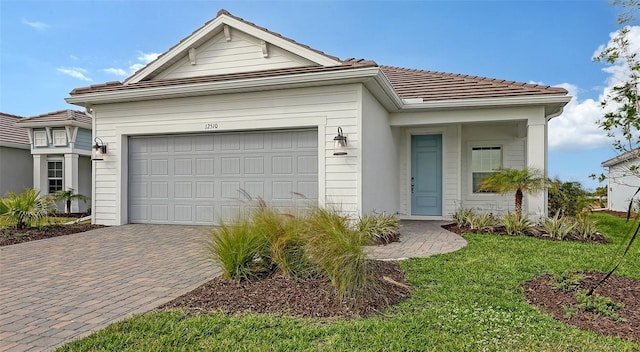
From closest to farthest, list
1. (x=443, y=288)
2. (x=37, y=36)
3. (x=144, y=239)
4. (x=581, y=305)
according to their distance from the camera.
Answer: (x=581, y=305) < (x=443, y=288) < (x=144, y=239) < (x=37, y=36)

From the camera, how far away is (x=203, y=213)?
9180 mm

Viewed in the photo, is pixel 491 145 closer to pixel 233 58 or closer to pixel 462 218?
pixel 462 218

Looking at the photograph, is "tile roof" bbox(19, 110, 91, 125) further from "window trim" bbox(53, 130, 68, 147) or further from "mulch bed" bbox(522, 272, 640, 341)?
"mulch bed" bbox(522, 272, 640, 341)

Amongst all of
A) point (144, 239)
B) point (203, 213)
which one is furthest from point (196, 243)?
point (203, 213)

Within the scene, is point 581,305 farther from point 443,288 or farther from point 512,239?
point 512,239

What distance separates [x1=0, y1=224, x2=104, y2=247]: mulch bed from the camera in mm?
7683

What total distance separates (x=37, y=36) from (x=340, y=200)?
836cm

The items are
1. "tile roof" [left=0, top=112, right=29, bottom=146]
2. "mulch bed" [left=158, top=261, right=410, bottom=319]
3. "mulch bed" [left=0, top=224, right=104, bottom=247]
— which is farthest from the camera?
"tile roof" [left=0, top=112, right=29, bottom=146]

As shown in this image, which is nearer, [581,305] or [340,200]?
[581,305]

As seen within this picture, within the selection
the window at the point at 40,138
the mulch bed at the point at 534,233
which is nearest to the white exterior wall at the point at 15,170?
the window at the point at 40,138

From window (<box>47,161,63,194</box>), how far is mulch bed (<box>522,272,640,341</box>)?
16340 millimetres

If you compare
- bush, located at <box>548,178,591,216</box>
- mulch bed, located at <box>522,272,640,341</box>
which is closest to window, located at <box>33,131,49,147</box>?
mulch bed, located at <box>522,272,640,341</box>

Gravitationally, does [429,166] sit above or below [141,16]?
below

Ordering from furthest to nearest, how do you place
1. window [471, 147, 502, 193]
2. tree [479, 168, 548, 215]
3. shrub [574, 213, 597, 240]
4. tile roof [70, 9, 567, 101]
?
window [471, 147, 502, 193], tree [479, 168, 548, 215], tile roof [70, 9, 567, 101], shrub [574, 213, 597, 240]
